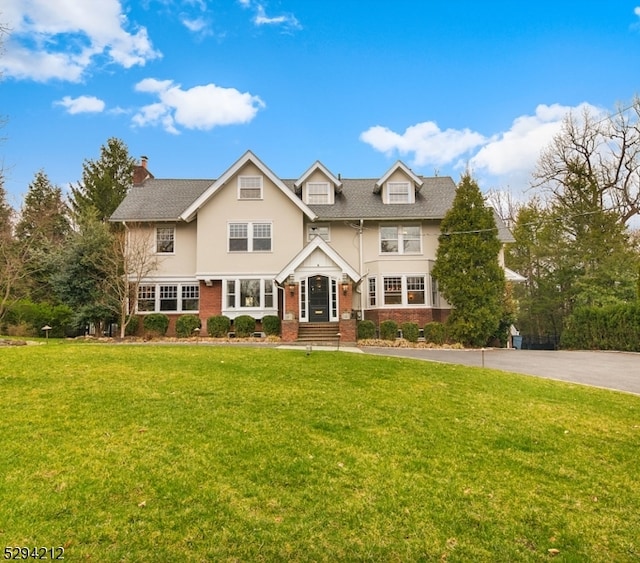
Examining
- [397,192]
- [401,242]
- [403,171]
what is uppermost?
[403,171]

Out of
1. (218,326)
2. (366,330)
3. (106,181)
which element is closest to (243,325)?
(218,326)

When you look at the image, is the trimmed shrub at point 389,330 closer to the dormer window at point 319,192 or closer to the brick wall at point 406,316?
the brick wall at point 406,316

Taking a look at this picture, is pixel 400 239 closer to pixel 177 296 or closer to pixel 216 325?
pixel 216 325

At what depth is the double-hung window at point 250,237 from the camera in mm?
22734

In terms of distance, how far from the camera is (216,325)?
69.1 ft

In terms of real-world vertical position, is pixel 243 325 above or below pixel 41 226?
below

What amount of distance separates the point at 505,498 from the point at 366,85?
58.4ft

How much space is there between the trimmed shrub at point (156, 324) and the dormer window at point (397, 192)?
547 inches

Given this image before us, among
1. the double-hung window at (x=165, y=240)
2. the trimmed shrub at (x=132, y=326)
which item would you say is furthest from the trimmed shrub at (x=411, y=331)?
the trimmed shrub at (x=132, y=326)

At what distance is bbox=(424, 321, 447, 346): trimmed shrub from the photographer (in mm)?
20609

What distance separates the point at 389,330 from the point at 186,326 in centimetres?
998

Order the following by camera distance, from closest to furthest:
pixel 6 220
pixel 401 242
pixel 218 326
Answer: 1. pixel 218 326
2. pixel 401 242
3. pixel 6 220

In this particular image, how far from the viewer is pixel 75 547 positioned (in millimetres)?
3449

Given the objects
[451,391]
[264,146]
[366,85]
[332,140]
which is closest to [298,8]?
[366,85]
